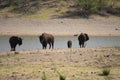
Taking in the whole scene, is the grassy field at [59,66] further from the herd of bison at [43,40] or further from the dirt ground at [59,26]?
the dirt ground at [59,26]

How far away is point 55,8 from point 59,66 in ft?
137

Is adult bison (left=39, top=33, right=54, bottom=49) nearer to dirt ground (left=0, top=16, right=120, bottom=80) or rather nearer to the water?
the water

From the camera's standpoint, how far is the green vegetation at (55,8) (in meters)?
54.6

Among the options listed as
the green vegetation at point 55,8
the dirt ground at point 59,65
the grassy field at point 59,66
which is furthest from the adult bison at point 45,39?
the green vegetation at point 55,8

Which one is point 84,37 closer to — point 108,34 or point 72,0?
point 108,34

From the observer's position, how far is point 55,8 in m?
57.9

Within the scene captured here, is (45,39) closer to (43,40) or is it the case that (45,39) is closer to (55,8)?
(43,40)

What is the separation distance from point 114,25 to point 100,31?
13.0 ft

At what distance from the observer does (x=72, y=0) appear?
63.7 meters

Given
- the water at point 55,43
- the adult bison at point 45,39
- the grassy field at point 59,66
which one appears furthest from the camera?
the water at point 55,43

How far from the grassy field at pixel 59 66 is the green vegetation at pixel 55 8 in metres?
32.4

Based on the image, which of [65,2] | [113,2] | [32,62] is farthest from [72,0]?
[32,62]

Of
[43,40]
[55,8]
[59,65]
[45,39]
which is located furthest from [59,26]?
[59,65]

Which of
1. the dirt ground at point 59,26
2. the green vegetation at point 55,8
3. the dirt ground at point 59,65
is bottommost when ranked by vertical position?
the dirt ground at point 59,26
